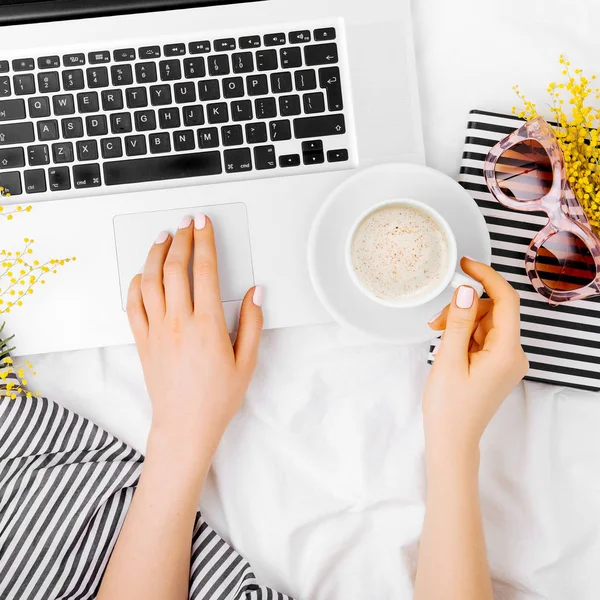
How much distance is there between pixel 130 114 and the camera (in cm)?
77

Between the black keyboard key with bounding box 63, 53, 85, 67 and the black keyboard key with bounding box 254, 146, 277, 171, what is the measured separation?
26 centimetres

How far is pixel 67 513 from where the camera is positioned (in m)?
0.82

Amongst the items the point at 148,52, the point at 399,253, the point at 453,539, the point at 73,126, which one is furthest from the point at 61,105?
the point at 453,539

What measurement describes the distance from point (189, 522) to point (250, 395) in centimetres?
19

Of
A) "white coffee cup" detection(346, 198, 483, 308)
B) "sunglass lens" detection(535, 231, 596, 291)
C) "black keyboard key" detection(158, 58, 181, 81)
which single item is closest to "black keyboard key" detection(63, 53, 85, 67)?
"black keyboard key" detection(158, 58, 181, 81)

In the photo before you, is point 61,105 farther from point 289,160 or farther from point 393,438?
point 393,438

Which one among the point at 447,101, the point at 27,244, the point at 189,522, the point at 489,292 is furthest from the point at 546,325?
the point at 27,244

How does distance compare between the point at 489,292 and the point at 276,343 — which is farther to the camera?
the point at 276,343

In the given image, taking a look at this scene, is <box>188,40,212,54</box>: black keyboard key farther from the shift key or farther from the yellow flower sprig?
the yellow flower sprig

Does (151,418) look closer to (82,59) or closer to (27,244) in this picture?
(27,244)

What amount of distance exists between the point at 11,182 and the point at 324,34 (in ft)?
1.50

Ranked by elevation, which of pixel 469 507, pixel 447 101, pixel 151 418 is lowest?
pixel 469 507

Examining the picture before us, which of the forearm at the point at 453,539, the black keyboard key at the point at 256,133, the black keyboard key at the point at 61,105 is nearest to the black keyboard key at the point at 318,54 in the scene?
the black keyboard key at the point at 256,133

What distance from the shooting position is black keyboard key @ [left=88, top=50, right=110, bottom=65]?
77 centimetres
